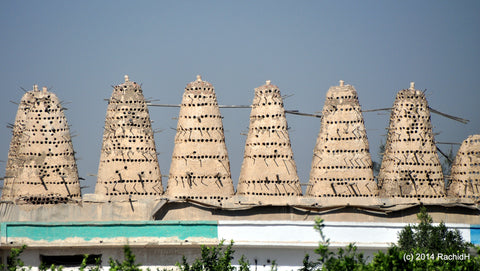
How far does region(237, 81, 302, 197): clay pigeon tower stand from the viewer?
3350cm

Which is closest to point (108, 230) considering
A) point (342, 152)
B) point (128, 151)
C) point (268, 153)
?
point (128, 151)

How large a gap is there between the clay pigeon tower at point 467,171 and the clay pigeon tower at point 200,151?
710 cm

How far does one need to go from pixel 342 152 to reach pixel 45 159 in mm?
9311

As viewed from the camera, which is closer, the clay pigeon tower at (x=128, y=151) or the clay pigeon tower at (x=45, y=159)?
the clay pigeon tower at (x=128, y=151)

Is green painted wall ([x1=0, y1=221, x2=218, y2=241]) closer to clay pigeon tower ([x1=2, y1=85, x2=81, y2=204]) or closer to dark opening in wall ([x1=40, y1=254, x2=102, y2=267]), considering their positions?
dark opening in wall ([x1=40, y1=254, x2=102, y2=267])

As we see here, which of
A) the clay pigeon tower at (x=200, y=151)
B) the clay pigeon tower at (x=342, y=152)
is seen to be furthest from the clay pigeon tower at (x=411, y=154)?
the clay pigeon tower at (x=200, y=151)

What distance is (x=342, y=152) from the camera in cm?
3384

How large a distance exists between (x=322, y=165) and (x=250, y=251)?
4.30 m

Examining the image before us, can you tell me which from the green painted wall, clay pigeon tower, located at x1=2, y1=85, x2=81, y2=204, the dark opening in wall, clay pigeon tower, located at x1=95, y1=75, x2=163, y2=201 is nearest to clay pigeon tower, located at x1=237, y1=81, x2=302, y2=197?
the green painted wall

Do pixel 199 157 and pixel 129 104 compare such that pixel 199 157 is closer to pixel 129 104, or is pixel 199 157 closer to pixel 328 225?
pixel 129 104

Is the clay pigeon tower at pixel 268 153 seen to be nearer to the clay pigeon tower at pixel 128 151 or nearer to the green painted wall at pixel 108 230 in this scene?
the green painted wall at pixel 108 230

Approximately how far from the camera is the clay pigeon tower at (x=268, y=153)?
33.5 m

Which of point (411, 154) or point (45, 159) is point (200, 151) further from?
point (411, 154)

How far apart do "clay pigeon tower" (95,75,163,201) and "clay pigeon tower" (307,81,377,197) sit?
16.4 feet
